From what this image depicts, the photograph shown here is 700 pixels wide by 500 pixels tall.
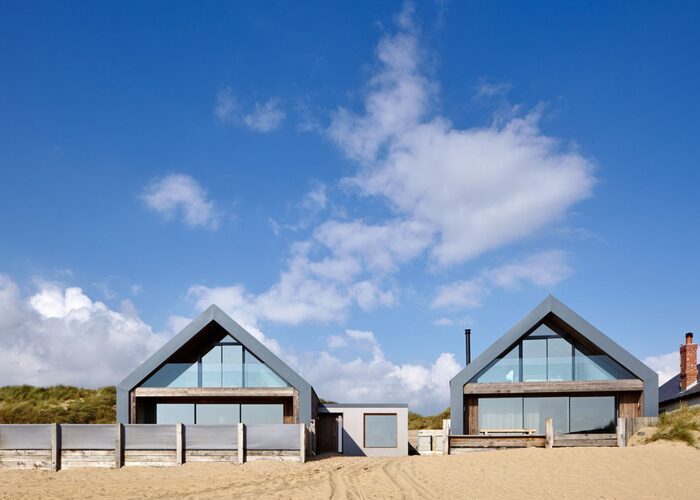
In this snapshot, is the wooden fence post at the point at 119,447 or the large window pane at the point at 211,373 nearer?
the wooden fence post at the point at 119,447

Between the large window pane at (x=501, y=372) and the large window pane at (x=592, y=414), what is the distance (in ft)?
7.79

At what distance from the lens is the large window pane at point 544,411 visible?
2373 centimetres

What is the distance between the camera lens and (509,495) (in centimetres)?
1523

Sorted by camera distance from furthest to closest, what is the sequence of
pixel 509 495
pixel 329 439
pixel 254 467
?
pixel 329 439 → pixel 254 467 → pixel 509 495

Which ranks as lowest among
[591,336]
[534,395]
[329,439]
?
[329,439]

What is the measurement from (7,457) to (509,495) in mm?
14837

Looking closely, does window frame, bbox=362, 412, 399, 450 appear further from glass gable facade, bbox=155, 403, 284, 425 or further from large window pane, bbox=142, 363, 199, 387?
large window pane, bbox=142, 363, 199, 387

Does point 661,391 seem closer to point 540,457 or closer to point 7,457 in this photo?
point 540,457

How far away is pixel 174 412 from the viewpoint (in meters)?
24.4

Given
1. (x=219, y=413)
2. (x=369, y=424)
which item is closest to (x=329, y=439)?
(x=369, y=424)

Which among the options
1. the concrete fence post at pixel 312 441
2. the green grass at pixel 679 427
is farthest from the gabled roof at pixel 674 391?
the concrete fence post at pixel 312 441

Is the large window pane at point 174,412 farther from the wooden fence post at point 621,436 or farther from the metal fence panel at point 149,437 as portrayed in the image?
the wooden fence post at point 621,436

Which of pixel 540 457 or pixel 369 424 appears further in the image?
pixel 369 424

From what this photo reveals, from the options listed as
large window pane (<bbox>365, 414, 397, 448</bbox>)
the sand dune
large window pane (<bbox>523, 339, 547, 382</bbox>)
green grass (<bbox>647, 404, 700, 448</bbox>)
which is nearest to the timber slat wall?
the sand dune
